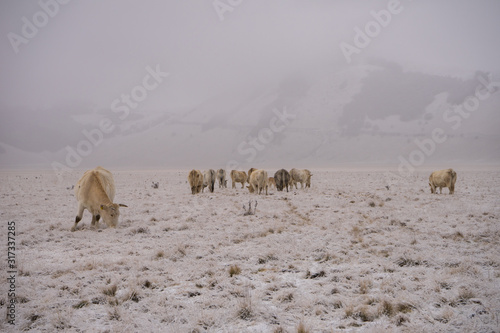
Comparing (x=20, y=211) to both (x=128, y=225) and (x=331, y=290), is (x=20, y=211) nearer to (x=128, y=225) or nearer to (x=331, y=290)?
(x=128, y=225)

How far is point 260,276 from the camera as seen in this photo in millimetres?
6258

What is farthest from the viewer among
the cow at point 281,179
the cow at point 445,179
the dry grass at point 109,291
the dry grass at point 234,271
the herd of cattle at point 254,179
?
the cow at point 281,179

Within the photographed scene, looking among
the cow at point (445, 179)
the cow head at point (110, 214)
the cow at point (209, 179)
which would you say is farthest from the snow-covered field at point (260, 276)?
the cow at point (209, 179)

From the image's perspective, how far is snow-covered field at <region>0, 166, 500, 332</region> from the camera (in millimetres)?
4359

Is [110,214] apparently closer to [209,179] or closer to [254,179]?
[254,179]

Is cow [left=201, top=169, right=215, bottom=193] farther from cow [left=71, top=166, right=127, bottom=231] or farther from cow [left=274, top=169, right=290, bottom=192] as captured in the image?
cow [left=71, top=166, right=127, bottom=231]

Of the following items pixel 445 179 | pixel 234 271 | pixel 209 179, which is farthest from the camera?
pixel 209 179

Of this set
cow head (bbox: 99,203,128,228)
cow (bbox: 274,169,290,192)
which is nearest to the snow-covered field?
cow head (bbox: 99,203,128,228)

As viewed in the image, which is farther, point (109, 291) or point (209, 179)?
point (209, 179)

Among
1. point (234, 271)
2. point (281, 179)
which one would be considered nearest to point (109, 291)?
point (234, 271)

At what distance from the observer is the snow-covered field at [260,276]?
14.3 ft

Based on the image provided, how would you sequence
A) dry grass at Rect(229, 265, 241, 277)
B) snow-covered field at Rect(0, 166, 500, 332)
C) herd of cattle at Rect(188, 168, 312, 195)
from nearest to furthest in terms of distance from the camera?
snow-covered field at Rect(0, 166, 500, 332)
dry grass at Rect(229, 265, 241, 277)
herd of cattle at Rect(188, 168, 312, 195)

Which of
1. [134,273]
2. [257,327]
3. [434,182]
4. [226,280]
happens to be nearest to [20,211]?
[134,273]

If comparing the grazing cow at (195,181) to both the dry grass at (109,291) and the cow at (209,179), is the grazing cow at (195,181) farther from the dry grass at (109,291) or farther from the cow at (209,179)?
the dry grass at (109,291)
